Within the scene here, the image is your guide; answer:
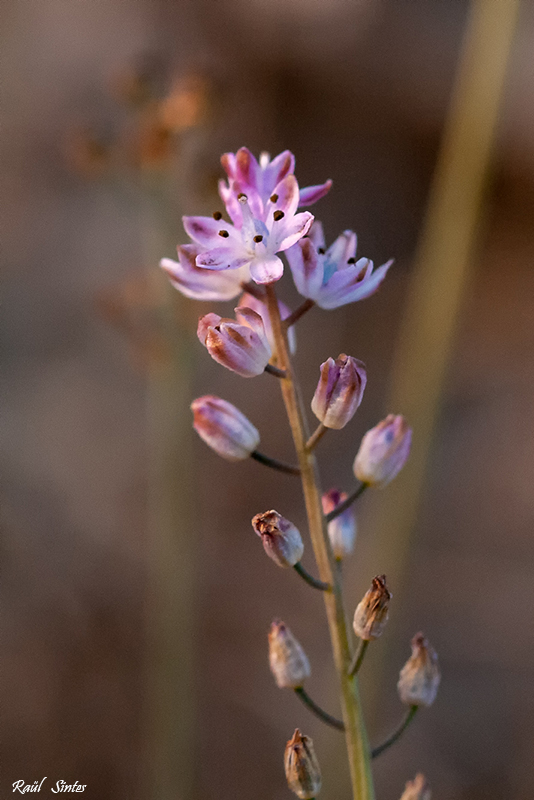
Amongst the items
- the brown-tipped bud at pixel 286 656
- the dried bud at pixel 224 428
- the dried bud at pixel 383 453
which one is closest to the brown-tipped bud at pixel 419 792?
the brown-tipped bud at pixel 286 656

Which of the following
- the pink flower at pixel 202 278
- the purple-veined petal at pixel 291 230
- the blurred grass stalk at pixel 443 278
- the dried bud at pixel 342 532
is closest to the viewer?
the purple-veined petal at pixel 291 230

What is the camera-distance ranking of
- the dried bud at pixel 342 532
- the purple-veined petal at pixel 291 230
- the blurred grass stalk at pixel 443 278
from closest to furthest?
the purple-veined petal at pixel 291 230 → the dried bud at pixel 342 532 → the blurred grass stalk at pixel 443 278

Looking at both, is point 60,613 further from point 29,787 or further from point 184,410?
point 184,410

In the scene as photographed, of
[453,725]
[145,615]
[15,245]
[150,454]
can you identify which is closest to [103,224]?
[15,245]

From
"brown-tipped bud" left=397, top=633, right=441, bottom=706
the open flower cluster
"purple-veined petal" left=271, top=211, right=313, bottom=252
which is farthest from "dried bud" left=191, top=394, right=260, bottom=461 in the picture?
"brown-tipped bud" left=397, top=633, right=441, bottom=706

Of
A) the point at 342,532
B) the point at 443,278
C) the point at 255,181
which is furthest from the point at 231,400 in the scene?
the point at 255,181

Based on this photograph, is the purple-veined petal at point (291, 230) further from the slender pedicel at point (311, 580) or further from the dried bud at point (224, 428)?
the slender pedicel at point (311, 580)
